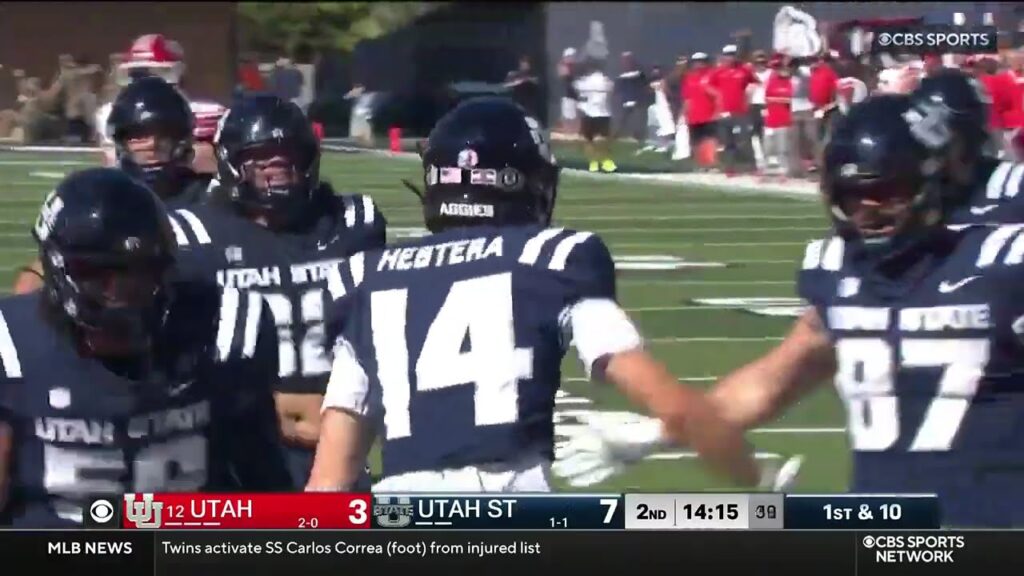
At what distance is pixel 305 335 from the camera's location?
131 inches

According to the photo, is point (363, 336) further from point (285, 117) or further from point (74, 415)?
point (285, 117)

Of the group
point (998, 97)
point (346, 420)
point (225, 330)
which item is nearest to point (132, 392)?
point (225, 330)

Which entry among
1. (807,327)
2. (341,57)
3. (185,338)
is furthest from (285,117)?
(807,327)

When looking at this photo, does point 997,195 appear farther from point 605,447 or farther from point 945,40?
point 605,447

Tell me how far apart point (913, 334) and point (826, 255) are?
24 cm

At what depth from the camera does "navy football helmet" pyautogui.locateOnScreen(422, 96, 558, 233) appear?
2857mm

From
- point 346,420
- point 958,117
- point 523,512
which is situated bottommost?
point 523,512

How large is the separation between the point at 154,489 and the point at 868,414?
1.13m

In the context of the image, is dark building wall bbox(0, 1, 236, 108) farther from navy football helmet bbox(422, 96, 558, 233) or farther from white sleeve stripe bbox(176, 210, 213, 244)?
navy football helmet bbox(422, 96, 558, 233)

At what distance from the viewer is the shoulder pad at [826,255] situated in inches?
116

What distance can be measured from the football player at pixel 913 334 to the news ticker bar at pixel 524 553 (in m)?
0.10

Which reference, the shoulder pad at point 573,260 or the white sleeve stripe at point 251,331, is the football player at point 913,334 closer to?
the shoulder pad at point 573,260

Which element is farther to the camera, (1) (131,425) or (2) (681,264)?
(2) (681,264)

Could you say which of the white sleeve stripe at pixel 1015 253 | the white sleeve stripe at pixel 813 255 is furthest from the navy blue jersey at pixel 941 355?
the white sleeve stripe at pixel 813 255
